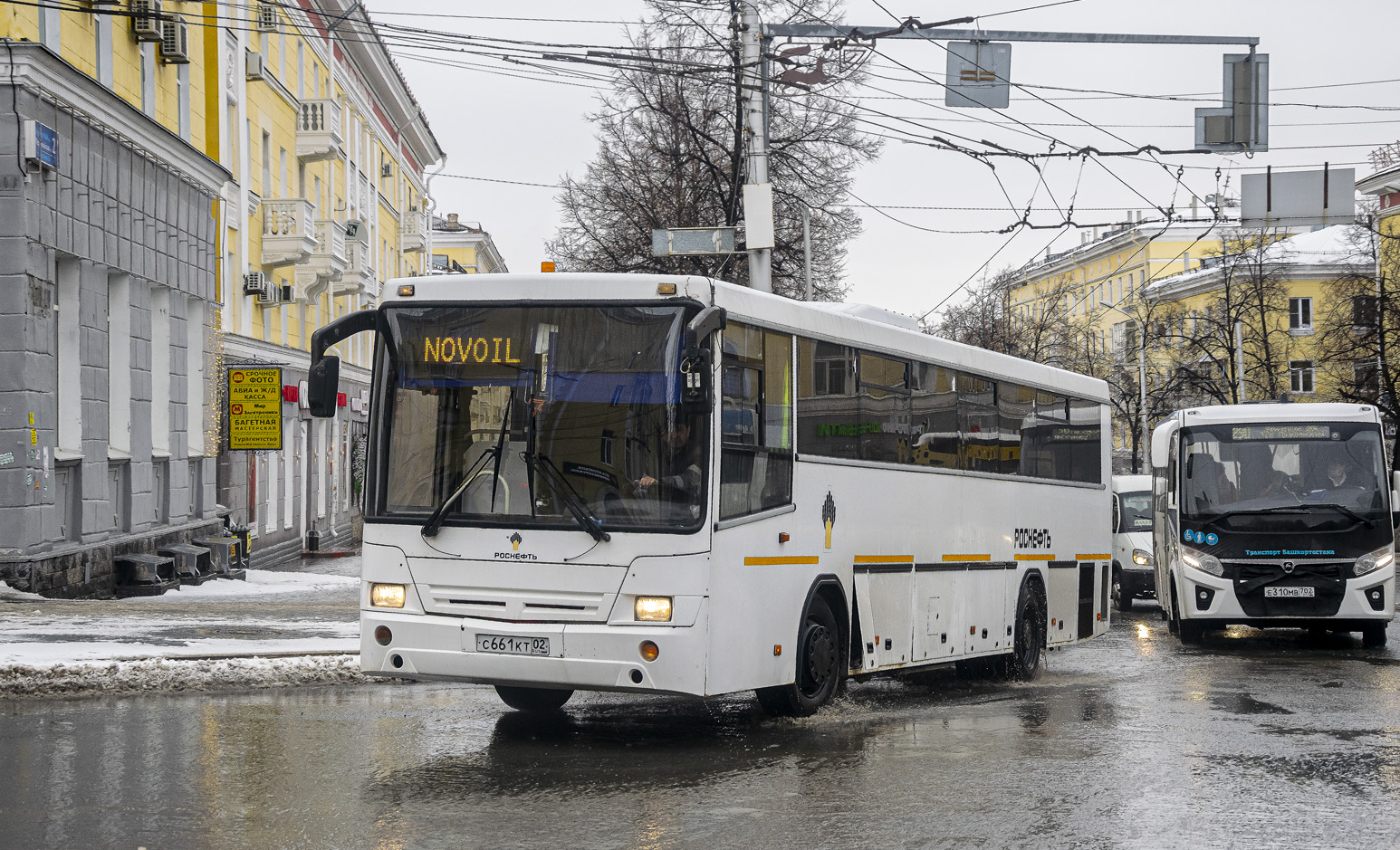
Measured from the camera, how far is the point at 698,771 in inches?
342

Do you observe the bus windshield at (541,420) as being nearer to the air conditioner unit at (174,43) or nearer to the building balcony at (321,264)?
the air conditioner unit at (174,43)

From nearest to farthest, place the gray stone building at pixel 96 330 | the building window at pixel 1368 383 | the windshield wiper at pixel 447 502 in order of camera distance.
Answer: the windshield wiper at pixel 447 502 → the gray stone building at pixel 96 330 → the building window at pixel 1368 383

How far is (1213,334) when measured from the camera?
58750 mm

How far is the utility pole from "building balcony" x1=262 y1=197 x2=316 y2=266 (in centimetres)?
1659

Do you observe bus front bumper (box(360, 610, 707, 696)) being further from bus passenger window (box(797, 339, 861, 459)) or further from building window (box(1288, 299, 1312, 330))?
building window (box(1288, 299, 1312, 330))

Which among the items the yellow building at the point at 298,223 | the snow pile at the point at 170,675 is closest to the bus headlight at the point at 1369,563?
the snow pile at the point at 170,675

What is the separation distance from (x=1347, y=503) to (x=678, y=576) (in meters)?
11.7

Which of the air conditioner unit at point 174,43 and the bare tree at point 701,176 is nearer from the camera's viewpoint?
the air conditioner unit at point 174,43

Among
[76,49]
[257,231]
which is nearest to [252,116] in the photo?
[257,231]

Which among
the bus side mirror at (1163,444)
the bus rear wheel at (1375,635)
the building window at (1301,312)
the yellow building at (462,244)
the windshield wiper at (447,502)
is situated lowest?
the bus rear wheel at (1375,635)

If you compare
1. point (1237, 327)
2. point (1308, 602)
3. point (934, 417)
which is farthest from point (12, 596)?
point (1237, 327)

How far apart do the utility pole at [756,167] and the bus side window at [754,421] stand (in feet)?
30.8

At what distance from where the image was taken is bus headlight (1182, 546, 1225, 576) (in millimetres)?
18297

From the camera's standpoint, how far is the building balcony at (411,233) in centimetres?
6147
